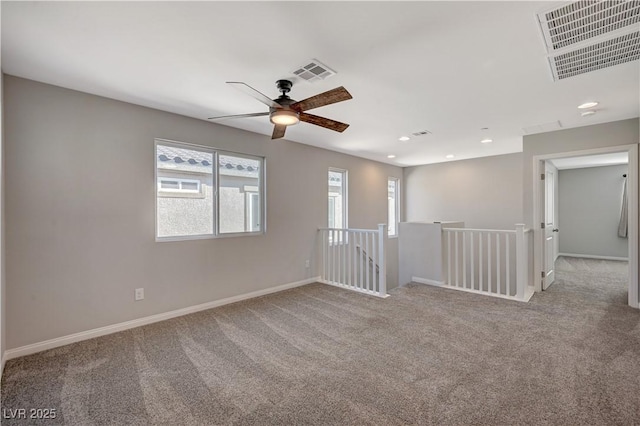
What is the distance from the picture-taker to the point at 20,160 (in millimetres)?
2518

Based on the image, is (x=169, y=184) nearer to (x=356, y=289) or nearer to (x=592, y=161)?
(x=356, y=289)

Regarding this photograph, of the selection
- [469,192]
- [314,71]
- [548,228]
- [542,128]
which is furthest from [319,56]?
[469,192]

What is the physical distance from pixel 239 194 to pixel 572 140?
186 inches

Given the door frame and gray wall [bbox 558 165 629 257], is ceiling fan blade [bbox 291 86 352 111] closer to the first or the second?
the door frame

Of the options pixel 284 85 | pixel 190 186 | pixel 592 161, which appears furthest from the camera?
pixel 592 161

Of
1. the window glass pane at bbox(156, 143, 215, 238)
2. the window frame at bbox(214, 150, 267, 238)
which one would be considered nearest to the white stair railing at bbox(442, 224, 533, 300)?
the window frame at bbox(214, 150, 267, 238)

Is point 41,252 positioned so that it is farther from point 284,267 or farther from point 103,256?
point 284,267

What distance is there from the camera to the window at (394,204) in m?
7.26

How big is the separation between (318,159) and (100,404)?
4236 mm

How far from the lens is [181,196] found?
353 centimetres

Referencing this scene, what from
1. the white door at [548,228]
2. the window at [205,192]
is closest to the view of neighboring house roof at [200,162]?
the window at [205,192]

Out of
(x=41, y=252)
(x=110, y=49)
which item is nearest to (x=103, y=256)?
(x=41, y=252)

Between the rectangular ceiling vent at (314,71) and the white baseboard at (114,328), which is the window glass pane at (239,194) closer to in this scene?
the white baseboard at (114,328)

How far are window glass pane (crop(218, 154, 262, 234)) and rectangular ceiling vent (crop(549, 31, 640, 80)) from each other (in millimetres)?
3501
